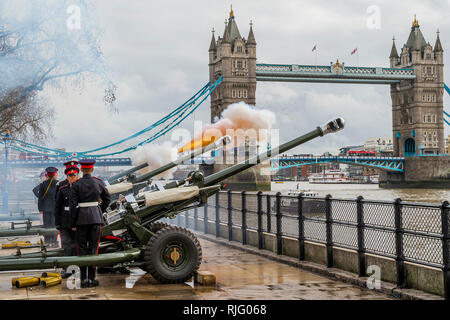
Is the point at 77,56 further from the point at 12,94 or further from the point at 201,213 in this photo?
the point at 201,213

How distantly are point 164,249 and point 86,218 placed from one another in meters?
1.00

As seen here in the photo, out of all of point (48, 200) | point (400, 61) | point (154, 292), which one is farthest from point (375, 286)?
point (400, 61)

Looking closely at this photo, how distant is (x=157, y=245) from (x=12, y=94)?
341 inches

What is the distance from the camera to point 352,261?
8.14m

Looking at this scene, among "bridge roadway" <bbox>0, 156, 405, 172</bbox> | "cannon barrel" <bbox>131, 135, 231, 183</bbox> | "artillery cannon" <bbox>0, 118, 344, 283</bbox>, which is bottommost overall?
"artillery cannon" <bbox>0, 118, 344, 283</bbox>

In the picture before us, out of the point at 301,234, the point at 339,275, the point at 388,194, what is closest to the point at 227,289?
the point at 339,275

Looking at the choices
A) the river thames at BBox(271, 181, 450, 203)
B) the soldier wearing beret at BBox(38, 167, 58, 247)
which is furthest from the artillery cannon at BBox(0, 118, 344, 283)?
the river thames at BBox(271, 181, 450, 203)

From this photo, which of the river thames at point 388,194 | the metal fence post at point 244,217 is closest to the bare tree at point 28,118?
the metal fence post at point 244,217

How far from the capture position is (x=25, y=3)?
46.4 ft

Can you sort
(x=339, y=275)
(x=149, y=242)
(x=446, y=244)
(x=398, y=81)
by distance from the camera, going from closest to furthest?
(x=446, y=244) < (x=149, y=242) < (x=339, y=275) < (x=398, y=81)

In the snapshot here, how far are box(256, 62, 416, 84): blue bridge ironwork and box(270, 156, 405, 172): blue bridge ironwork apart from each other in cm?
1694

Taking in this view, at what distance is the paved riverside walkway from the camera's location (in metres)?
6.87

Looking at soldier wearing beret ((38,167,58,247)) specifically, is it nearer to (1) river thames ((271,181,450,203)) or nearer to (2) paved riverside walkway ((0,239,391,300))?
(2) paved riverside walkway ((0,239,391,300))

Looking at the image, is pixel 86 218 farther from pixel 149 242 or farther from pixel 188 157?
pixel 188 157
